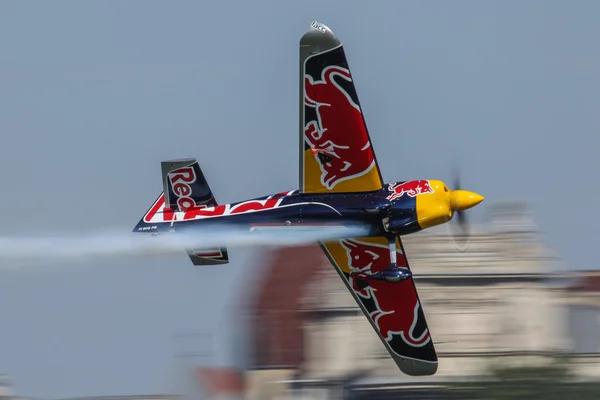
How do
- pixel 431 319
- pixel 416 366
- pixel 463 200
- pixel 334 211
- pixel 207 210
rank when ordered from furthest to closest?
pixel 431 319, pixel 416 366, pixel 207 210, pixel 334 211, pixel 463 200

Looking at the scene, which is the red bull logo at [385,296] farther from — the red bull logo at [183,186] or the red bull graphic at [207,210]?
the red bull logo at [183,186]

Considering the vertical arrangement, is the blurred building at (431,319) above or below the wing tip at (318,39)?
below

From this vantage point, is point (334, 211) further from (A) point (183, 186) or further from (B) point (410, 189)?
(A) point (183, 186)

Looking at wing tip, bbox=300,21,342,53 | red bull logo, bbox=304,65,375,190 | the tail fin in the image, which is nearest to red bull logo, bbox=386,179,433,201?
red bull logo, bbox=304,65,375,190

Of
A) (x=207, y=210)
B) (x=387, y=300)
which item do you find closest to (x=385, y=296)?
(x=387, y=300)

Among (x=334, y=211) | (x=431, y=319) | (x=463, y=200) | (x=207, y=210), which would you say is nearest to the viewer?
(x=463, y=200)

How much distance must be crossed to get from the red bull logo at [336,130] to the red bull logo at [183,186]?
3123 millimetres

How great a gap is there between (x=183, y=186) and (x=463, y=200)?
20.4 ft

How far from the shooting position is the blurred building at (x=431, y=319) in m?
56.9

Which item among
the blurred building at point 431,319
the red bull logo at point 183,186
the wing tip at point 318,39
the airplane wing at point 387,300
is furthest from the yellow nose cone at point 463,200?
the blurred building at point 431,319

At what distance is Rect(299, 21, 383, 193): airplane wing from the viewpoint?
26.3 metres

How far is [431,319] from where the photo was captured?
58438mm

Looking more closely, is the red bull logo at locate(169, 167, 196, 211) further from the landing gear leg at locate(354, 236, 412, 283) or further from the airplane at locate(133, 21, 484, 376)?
the landing gear leg at locate(354, 236, 412, 283)

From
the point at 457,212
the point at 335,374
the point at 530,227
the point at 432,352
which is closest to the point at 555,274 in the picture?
the point at 530,227
